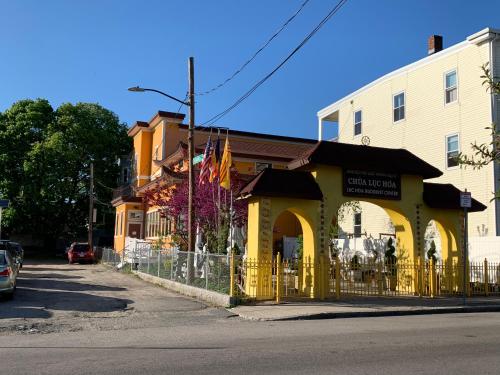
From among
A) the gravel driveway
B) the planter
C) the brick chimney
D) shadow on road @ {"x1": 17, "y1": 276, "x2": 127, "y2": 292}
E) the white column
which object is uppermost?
the brick chimney

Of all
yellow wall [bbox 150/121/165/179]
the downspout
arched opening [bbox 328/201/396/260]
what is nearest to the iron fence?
the downspout

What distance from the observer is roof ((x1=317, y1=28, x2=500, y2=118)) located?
2259 centimetres

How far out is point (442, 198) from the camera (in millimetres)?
18359

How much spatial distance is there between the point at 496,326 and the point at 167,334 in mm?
6745

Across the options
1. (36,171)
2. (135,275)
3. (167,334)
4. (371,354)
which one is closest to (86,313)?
(167,334)

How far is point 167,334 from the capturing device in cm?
1036

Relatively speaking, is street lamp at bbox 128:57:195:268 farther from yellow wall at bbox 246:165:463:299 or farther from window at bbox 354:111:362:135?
window at bbox 354:111:362:135

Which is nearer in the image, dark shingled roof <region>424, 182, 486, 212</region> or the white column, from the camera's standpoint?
dark shingled roof <region>424, 182, 486, 212</region>

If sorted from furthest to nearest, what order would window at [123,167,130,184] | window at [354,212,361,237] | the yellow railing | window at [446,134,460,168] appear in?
1. window at [123,167,130,184]
2. window at [354,212,361,237]
3. window at [446,134,460,168]
4. the yellow railing

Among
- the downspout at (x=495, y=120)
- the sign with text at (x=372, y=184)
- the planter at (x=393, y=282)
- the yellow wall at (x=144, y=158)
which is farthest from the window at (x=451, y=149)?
the yellow wall at (x=144, y=158)

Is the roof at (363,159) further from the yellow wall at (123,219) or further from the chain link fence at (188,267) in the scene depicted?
the yellow wall at (123,219)

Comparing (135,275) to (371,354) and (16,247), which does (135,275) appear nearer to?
(16,247)

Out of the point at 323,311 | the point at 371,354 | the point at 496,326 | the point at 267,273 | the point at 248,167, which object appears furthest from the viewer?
the point at 248,167

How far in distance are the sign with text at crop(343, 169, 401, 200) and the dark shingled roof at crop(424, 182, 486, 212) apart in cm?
130
